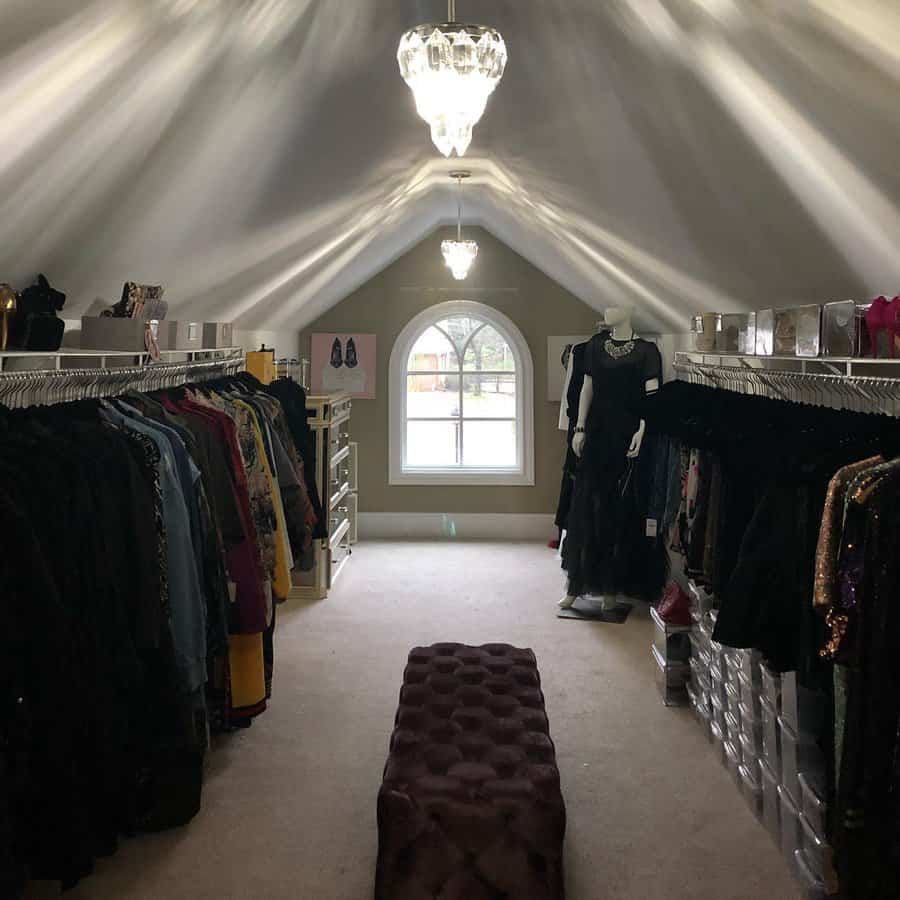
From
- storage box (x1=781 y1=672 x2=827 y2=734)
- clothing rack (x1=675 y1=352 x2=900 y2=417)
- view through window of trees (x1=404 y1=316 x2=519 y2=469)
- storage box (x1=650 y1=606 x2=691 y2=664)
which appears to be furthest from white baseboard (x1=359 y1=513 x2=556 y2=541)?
storage box (x1=781 y1=672 x2=827 y2=734)

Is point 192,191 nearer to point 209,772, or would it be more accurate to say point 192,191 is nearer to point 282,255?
point 282,255

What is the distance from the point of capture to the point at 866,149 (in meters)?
1.85

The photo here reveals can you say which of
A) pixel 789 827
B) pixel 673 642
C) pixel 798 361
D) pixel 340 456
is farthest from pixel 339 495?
pixel 789 827

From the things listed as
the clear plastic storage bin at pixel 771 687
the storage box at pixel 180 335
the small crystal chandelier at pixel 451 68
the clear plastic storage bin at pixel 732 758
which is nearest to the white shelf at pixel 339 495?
the storage box at pixel 180 335

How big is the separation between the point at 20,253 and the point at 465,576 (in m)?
3.97

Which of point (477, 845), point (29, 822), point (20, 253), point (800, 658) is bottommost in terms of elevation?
point (477, 845)

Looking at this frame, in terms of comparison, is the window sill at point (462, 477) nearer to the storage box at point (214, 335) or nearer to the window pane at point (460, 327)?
the window pane at point (460, 327)

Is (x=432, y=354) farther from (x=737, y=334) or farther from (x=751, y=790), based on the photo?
(x=751, y=790)

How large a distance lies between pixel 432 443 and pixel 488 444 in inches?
17.9

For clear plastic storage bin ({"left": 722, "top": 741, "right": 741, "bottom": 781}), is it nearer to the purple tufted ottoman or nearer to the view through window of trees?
the purple tufted ottoman

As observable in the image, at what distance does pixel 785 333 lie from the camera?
290 centimetres

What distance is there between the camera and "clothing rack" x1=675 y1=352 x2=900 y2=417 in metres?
2.45

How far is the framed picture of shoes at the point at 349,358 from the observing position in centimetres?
717

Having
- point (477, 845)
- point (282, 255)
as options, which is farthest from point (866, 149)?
point (282, 255)
